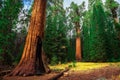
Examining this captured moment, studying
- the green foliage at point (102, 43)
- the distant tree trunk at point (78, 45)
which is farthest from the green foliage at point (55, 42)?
the distant tree trunk at point (78, 45)

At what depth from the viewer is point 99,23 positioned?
113ft

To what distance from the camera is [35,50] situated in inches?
505

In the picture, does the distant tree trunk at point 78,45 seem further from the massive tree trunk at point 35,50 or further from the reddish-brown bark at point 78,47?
the massive tree trunk at point 35,50

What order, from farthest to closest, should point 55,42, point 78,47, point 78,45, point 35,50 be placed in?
point 78,45 < point 78,47 < point 55,42 < point 35,50

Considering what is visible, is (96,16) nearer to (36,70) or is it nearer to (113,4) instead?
(113,4)

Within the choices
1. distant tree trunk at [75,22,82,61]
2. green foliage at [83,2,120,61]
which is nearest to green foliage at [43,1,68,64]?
green foliage at [83,2,120,61]

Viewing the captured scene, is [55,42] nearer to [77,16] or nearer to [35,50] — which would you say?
[77,16]

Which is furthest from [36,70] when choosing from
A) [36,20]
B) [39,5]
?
[39,5]

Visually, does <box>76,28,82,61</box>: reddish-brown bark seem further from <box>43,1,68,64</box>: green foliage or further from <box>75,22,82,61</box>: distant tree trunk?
<box>43,1,68,64</box>: green foliage

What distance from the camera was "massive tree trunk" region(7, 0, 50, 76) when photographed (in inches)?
477

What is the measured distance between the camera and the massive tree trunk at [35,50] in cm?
1212

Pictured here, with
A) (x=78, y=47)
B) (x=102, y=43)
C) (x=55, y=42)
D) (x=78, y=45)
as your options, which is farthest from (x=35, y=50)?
(x=78, y=45)


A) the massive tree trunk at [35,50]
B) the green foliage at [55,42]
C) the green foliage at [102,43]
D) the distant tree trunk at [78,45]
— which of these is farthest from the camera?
the distant tree trunk at [78,45]

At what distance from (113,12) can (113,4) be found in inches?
101
